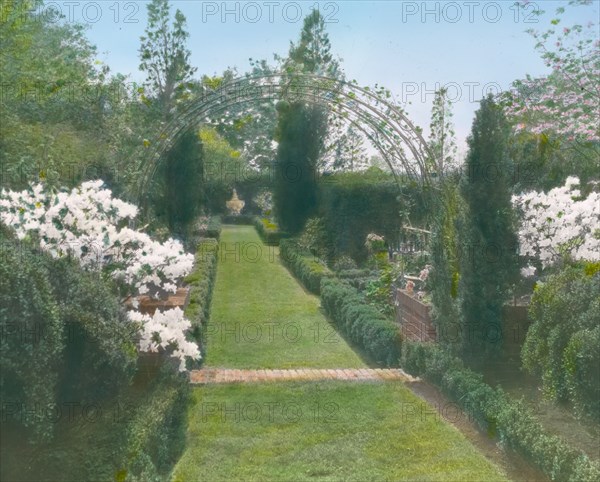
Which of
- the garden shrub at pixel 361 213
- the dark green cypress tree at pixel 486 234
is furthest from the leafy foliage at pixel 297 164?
the dark green cypress tree at pixel 486 234

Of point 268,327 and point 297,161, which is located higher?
point 297,161

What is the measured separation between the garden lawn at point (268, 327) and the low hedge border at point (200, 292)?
0.35m

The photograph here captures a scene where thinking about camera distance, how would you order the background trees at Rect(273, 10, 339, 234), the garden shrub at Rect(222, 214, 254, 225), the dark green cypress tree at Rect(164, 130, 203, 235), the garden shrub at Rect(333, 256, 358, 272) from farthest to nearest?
the garden shrub at Rect(222, 214, 254, 225)
the background trees at Rect(273, 10, 339, 234)
the dark green cypress tree at Rect(164, 130, 203, 235)
the garden shrub at Rect(333, 256, 358, 272)

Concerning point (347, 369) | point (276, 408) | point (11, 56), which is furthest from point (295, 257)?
point (276, 408)

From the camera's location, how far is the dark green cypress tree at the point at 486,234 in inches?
235

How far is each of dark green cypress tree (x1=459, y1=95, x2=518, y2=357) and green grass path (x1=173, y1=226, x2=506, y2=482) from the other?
2.90 ft

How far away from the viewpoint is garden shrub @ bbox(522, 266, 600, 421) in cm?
395

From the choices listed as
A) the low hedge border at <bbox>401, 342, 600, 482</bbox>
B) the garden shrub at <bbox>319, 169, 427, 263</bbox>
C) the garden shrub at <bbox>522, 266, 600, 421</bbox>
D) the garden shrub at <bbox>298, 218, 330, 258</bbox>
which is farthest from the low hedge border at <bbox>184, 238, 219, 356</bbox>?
the garden shrub at <bbox>522, 266, 600, 421</bbox>

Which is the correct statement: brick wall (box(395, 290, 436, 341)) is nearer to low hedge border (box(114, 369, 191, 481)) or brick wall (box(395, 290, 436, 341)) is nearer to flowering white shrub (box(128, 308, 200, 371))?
flowering white shrub (box(128, 308, 200, 371))

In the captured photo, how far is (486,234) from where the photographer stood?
602 cm

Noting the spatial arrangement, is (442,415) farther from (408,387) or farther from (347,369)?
(347,369)

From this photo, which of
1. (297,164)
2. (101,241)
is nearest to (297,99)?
(101,241)

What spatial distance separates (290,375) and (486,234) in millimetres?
2348

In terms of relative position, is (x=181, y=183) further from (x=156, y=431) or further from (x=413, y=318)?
(x=156, y=431)
